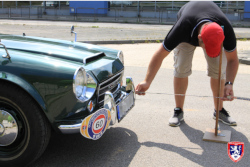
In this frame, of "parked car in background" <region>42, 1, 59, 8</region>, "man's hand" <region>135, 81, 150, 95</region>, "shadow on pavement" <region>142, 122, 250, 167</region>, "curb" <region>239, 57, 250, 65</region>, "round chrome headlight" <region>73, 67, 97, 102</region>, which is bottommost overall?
"shadow on pavement" <region>142, 122, 250, 167</region>

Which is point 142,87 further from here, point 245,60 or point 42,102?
point 245,60

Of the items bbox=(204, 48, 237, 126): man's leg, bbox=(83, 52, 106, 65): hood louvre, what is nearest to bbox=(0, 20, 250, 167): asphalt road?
bbox=(204, 48, 237, 126): man's leg

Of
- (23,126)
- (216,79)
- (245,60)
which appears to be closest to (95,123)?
(23,126)

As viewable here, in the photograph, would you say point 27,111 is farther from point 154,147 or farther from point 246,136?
point 246,136

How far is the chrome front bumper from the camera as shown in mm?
2681

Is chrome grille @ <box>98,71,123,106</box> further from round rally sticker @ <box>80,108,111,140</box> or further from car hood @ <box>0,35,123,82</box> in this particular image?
round rally sticker @ <box>80,108,111,140</box>

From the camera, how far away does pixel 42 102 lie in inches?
104

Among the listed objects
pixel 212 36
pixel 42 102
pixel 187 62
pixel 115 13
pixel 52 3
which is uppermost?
pixel 52 3

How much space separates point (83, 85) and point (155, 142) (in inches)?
44.5

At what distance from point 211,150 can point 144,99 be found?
6.38 feet

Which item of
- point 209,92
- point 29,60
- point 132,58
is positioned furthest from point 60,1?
point 29,60

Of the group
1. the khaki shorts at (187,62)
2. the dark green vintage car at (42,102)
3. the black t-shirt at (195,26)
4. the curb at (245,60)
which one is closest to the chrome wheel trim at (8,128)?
the dark green vintage car at (42,102)

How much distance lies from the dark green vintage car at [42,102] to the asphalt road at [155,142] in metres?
0.33

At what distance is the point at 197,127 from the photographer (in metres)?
3.91
